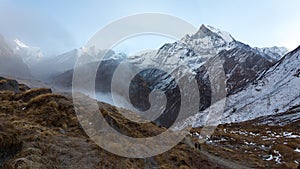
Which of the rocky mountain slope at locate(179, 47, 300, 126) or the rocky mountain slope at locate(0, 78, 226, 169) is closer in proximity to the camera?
the rocky mountain slope at locate(0, 78, 226, 169)

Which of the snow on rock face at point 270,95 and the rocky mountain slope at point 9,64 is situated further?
the snow on rock face at point 270,95

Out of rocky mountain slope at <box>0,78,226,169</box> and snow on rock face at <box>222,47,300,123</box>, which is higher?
rocky mountain slope at <box>0,78,226,169</box>

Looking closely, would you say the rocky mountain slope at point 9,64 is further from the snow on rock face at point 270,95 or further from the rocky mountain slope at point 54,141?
the snow on rock face at point 270,95

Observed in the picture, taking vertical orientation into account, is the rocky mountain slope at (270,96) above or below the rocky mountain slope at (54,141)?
below

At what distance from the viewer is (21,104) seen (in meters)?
21.1

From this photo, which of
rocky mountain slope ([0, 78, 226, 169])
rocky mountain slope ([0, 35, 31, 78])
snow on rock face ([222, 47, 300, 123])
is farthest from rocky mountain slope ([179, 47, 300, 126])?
rocky mountain slope ([0, 78, 226, 169])

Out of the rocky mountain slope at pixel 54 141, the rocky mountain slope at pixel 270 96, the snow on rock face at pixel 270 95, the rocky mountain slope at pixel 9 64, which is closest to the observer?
the rocky mountain slope at pixel 54 141

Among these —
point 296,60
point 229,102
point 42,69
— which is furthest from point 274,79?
point 42,69

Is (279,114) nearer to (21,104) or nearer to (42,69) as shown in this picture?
(42,69)

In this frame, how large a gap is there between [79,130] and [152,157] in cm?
485

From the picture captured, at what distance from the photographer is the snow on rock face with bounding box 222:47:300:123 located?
124 metres

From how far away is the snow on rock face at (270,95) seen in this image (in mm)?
123625

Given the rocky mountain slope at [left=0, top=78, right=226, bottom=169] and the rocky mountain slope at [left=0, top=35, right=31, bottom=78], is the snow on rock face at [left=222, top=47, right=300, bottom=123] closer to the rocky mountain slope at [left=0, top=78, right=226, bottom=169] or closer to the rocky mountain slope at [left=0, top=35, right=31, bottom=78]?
the rocky mountain slope at [left=0, top=35, right=31, bottom=78]

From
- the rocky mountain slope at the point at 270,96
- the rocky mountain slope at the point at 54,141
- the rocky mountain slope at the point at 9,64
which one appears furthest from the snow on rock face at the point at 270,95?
the rocky mountain slope at the point at 54,141
